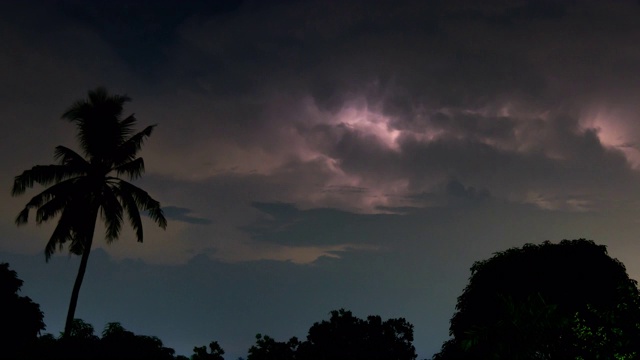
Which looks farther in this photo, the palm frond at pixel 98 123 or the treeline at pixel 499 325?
the palm frond at pixel 98 123

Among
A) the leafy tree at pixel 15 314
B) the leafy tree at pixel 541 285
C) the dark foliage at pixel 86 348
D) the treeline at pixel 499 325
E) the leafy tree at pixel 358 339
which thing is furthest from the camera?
the leafy tree at pixel 358 339

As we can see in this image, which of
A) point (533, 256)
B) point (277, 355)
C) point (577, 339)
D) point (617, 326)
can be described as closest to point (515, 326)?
point (617, 326)

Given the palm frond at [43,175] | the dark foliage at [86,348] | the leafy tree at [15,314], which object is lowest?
the dark foliage at [86,348]

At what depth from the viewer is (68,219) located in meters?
38.6

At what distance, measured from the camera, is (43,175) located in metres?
39.8

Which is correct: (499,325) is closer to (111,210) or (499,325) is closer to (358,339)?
(111,210)

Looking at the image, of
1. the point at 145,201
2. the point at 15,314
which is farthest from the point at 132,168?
the point at 15,314

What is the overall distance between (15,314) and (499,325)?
46440mm

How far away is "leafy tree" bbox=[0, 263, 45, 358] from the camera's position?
58.4 m

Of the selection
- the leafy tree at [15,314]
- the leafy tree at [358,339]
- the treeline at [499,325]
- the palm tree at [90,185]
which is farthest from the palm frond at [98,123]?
the leafy tree at [358,339]

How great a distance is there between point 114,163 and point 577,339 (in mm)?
28803

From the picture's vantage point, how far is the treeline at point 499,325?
1213 inches

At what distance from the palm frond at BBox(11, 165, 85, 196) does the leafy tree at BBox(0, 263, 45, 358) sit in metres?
22.5

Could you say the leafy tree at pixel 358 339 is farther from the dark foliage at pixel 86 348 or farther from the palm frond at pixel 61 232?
the palm frond at pixel 61 232
